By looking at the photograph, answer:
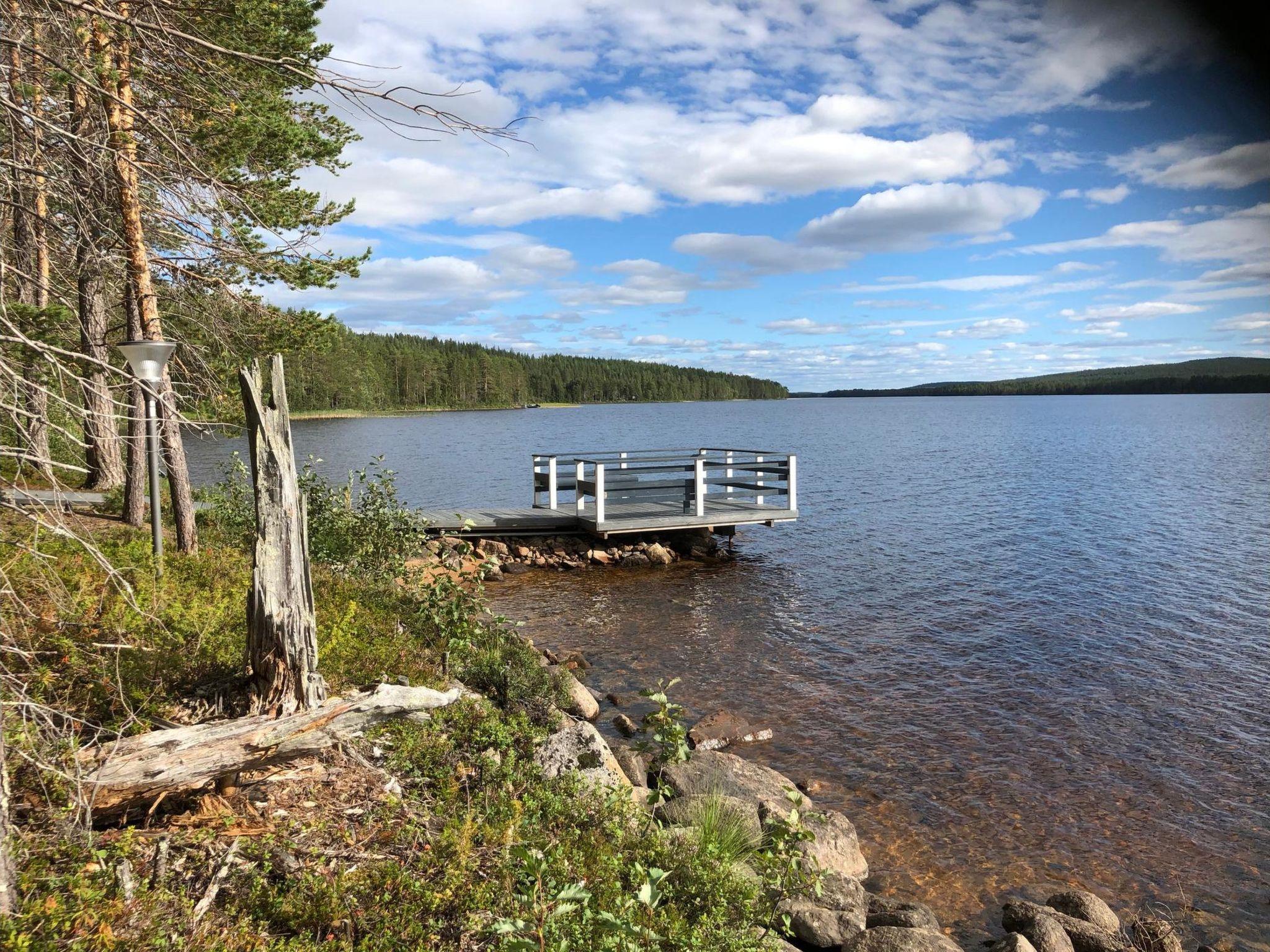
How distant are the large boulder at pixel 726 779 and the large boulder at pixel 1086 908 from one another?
6.68 feet

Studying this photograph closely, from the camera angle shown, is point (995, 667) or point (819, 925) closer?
point (819, 925)

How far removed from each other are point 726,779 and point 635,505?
1171 cm

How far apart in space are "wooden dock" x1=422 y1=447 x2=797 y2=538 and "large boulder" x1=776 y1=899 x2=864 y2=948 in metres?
11.5

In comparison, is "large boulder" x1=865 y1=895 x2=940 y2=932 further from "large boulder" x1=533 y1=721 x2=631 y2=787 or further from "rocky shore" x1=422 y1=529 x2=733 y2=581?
"rocky shore" x1=422 y1=529 x2=733 y2=581

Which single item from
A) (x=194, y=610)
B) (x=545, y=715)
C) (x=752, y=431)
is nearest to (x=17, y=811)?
(x=194, y=610)

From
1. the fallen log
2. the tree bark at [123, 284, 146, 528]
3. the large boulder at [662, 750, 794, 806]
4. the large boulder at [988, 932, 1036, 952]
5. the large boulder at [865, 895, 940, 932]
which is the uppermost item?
the tree bark at [123, 284, 146, 528]

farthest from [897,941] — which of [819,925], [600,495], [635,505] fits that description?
[635,505]

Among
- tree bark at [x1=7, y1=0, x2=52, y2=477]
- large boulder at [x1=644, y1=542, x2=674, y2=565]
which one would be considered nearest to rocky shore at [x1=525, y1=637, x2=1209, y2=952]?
tree bark at [x1=7, y1=0, x2=52, y2=477]

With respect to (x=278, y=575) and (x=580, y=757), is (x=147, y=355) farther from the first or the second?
(x=580, y=757)

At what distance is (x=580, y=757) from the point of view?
5.76 m

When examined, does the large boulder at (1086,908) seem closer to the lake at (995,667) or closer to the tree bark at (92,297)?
the lake at (995,667)

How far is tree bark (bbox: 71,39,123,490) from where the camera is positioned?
3.91 metres

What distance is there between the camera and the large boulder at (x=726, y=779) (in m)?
6.64

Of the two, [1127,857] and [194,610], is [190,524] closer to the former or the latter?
[194,610]
